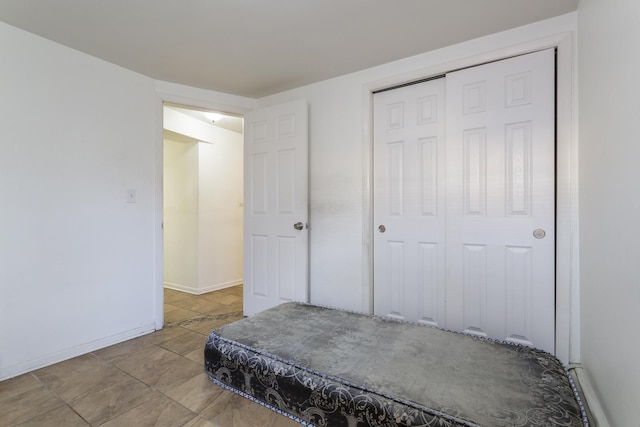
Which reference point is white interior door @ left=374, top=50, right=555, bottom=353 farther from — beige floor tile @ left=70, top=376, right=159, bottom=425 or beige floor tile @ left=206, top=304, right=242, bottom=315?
beige floor tile @ left=70, top=376, right=159, bottom=425

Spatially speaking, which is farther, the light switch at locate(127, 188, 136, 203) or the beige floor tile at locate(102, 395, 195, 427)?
the light switch at locate(127, 188, 136, 203)

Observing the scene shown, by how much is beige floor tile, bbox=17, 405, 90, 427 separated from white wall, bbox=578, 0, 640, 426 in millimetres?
2281

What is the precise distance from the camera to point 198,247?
384 cm

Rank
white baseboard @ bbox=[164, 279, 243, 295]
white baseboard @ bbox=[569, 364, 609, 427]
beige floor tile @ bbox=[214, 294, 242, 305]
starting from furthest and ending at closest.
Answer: white baseboard @ bbox=[164, 279, 243, 295] < beige floor tile @ bbox=[214, 294, 242, 305] < white baseboard @ bbox=[569, 364, 609, 427]

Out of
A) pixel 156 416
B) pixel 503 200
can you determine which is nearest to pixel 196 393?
pixel 156 416

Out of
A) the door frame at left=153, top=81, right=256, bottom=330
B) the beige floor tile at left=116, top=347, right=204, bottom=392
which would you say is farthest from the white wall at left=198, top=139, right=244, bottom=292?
the beige floor tile at left=116, top=347, right=204, bottom=392

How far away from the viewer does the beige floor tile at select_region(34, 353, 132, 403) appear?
170cm

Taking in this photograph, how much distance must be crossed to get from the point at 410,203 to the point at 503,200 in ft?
2.05

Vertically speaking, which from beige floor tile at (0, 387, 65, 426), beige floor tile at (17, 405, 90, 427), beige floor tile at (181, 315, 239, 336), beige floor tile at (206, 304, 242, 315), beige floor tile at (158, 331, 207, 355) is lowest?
beige floor tile at (206, 304, 242, 315)

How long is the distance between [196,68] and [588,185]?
278cm

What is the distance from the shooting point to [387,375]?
1302 millimetres

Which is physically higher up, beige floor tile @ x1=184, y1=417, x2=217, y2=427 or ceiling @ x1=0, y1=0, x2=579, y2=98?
ceiling @ x1=0, y1=0, x2=579, y2=98

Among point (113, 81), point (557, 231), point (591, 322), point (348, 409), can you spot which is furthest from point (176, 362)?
point (557, 231)

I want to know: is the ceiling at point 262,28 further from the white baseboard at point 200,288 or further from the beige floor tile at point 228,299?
the white baseboard at point 200,288
